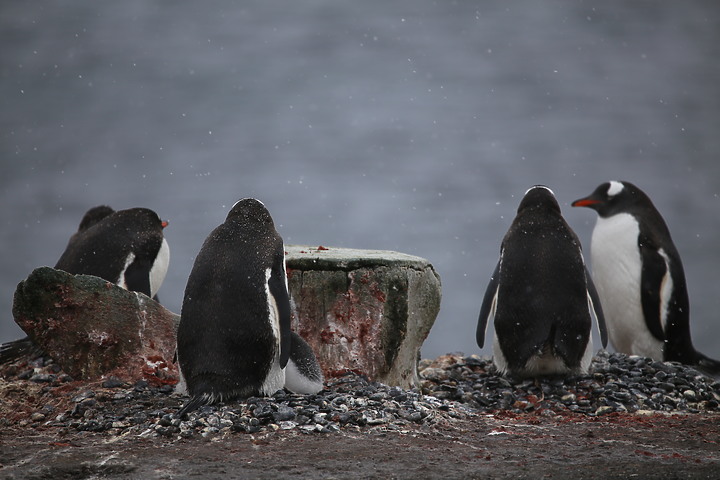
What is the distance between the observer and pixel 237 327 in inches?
166

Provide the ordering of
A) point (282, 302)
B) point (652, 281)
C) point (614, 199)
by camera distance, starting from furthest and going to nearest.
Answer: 1. point (614, 199)
2. point (652, 281)
3. point (282, 302)

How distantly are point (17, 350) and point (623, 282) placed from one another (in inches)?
213

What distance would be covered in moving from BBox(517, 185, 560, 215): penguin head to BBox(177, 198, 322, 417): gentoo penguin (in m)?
2.41

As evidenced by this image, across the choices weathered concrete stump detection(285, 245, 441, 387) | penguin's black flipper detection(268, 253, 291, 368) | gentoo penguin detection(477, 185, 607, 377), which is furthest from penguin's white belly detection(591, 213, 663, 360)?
penguin's black flipper detection(268, 253, 291, 368)

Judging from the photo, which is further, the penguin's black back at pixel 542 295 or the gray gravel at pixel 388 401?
the penguin's black back at pixel 542 295

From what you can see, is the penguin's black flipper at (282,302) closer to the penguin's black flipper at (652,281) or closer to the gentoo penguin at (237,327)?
the gentoo penguin at (237,327)

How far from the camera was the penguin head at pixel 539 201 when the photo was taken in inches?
238

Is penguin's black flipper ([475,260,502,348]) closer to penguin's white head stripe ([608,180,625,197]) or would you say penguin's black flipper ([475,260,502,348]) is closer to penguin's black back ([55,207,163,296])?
penguin's white head stripe ([608,180,625,197])

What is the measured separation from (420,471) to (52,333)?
9.23 feet

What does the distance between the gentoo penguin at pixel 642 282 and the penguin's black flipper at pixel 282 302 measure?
4.38 metres

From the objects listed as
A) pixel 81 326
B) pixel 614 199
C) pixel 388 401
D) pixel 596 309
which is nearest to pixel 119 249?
pixel 81 326

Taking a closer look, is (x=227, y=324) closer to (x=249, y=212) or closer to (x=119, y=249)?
(x=249, y=212)

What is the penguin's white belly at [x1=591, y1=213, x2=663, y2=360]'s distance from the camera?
7613mm

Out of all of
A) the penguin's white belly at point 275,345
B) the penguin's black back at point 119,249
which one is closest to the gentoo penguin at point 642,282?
the penguin's black back at point 119,249
